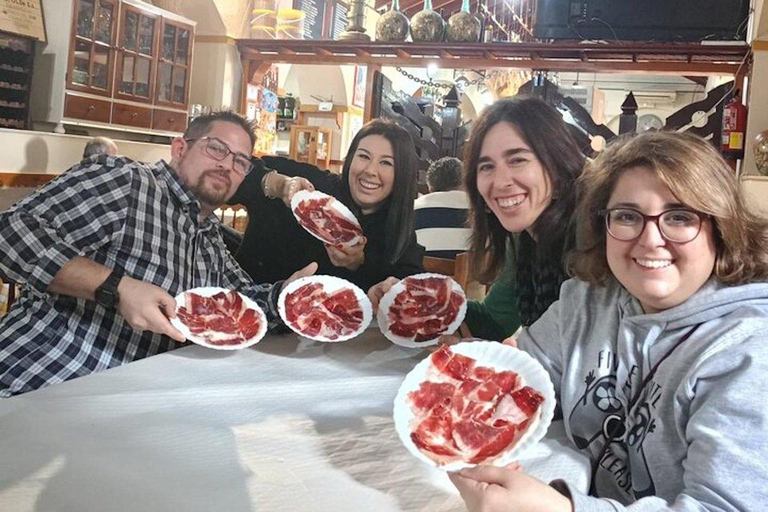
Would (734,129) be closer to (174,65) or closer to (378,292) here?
(378,292)

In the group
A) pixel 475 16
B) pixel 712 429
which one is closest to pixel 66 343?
pixel 712 429

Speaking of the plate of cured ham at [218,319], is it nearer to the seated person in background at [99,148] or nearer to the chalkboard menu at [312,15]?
the seated person in background at [99,148]

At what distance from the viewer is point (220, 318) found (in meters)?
1.73

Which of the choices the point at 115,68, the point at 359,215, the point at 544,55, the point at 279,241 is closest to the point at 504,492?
the point at 359,215

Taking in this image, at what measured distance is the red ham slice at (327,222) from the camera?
2338 mm

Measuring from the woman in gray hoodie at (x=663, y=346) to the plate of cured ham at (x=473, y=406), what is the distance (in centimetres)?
9

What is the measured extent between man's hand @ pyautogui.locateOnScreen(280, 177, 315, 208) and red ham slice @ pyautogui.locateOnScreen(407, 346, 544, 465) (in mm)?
1426

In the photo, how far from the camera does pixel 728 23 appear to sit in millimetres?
4480

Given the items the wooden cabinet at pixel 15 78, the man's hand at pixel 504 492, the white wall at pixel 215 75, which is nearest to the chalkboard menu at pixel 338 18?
the white wall at pixel 215 75

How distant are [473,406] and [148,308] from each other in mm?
850

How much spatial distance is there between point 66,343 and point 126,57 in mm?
3995

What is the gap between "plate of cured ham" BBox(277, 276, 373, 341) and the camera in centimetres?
179

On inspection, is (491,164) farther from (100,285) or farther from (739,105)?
(739,105)

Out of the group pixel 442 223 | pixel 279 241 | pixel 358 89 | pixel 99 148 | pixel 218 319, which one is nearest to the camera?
pixel 218 319
